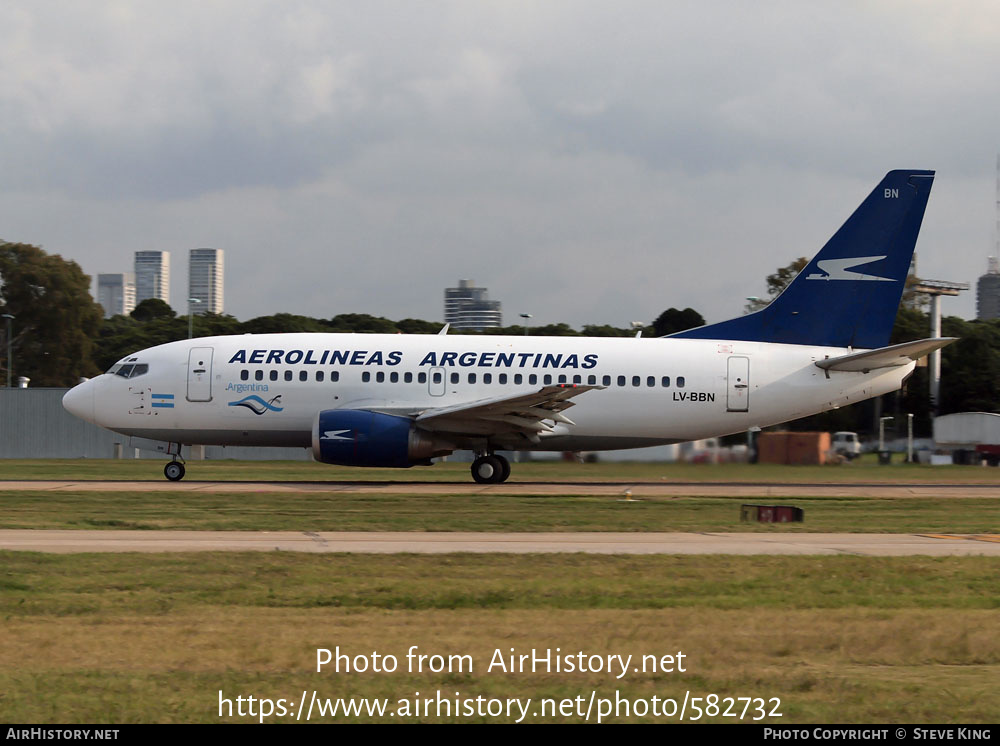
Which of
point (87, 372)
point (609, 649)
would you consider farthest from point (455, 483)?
point (87, 372)

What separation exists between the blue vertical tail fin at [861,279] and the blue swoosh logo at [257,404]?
1362cm

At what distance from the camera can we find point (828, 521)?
73.0 ft

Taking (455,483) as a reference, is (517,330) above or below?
above

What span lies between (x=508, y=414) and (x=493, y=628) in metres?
19.7

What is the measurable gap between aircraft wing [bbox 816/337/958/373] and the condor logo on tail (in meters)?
2.18

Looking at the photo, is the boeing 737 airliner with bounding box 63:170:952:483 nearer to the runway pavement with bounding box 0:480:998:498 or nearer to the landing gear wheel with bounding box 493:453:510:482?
the landing gear wheel with bounding box 493:453:510:482

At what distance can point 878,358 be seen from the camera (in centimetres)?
3155

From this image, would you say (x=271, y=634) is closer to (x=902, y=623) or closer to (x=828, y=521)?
(x=902, y=623)

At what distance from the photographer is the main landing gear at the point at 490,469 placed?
31.7 m

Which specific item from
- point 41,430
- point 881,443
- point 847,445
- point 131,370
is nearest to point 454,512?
point 131,370

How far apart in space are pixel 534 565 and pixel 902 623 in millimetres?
5214

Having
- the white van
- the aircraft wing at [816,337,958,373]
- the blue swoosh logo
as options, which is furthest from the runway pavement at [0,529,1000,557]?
the white van

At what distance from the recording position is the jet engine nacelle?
29.7 metres

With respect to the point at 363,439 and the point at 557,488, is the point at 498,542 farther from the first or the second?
the point at 557,488
